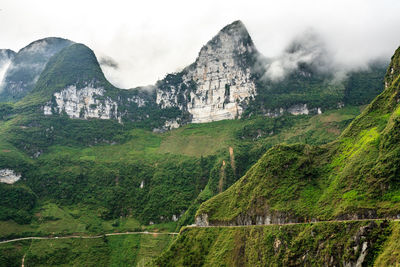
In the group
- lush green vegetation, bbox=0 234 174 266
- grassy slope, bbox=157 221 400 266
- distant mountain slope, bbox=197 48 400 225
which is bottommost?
lush green vegetation, bbox=0 234 174 266

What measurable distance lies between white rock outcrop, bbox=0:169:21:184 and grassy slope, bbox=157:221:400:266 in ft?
331

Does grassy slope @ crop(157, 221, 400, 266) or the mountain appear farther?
the mountain

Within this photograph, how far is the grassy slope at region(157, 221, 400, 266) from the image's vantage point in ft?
202

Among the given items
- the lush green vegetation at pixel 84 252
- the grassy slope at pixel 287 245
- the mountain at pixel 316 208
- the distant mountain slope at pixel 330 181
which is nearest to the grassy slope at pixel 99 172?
the lush green vegetation at pixel 84 252

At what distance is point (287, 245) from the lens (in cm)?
7969

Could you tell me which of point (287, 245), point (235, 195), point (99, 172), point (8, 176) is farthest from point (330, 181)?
point (8, 176)

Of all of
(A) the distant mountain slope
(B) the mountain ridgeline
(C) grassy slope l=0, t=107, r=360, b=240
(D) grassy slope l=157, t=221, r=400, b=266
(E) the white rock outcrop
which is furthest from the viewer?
(E) the white rock outcrop

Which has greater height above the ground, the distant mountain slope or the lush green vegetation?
the distant mountain slope

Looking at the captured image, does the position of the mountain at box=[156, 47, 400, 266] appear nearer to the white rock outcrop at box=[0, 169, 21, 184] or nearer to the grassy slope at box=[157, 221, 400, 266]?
the grassy slope at box=[157, 221, 400, 266]

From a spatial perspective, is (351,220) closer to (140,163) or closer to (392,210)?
(392,210)

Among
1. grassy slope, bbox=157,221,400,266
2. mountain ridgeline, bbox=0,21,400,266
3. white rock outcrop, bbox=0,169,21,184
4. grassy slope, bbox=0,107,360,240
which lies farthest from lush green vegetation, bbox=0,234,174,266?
white rock outcrop, bbox=0,169,21,184

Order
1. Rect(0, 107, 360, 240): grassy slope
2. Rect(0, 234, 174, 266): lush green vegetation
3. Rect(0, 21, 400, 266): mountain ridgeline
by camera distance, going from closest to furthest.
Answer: Rect(0, 21, 400, 266): mountain ridgeline
Rect(0, 234, 174, 266): lush green vegetation
Rect(0, 107, 360, 240): grassy slope

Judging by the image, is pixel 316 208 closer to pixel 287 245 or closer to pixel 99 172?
pixel 287 245

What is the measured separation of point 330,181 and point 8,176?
470 ft
